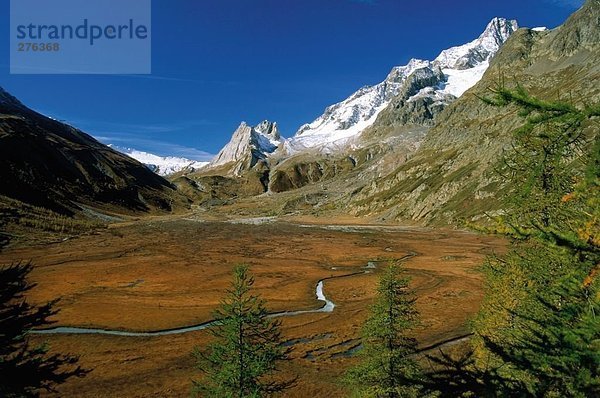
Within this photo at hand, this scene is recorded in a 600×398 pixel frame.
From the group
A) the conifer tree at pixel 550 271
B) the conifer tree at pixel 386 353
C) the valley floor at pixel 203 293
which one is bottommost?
the valley floor at pixel 203 293

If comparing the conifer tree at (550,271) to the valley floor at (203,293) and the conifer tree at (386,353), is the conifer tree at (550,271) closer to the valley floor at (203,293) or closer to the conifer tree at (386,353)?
the conifer tree at (386,353)

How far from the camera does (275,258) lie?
324 ft

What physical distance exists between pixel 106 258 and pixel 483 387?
101 m

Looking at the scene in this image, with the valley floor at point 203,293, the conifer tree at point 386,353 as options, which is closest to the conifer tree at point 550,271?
the conifer tree at point 386,353

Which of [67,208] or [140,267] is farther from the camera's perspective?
[67,208]

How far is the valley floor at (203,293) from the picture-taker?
35719mm

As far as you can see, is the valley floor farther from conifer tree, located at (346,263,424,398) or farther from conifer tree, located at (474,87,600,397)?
conifer tree, located at (474,87,600,397)

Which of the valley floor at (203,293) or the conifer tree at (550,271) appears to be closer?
the conifer tree at (550,271)

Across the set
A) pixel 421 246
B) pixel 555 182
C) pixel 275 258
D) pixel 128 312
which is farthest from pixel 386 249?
pixel 555 182

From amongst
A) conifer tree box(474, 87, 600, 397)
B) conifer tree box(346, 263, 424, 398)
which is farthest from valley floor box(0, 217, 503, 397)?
conifer tree box(474, 87, 600, 397)

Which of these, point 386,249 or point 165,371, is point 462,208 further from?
point 165,371

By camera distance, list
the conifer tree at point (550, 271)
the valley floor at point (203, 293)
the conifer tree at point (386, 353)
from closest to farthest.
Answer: the conifer tree at point (550, 271) → the conifer tree at point (386, 353) → the valley floor at point (203, 293)

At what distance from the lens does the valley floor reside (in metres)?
35.7

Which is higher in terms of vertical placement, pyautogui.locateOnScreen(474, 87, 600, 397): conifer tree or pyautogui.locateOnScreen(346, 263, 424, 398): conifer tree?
pyautogui.locateOnScreen(474, 87, 600, 397): conifer tree
